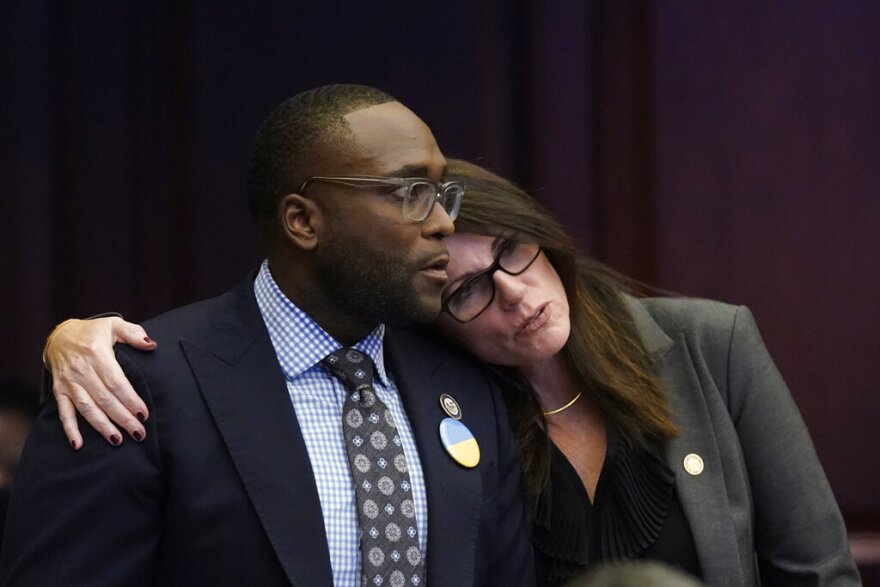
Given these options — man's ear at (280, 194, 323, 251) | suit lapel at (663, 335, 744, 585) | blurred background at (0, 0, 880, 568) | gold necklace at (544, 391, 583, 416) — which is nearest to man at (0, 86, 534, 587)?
man's ear at (280, 194, 323, 251)

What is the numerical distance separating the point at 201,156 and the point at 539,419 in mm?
827

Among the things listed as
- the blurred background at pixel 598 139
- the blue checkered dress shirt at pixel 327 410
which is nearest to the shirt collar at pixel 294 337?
the blue checkered dress shirt at pixel 327 410

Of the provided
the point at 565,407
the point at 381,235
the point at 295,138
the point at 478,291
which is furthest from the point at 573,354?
the point at 295,138

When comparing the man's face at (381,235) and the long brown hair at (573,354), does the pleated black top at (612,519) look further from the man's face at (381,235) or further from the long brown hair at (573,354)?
the man's face at (381,235)

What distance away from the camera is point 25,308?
2604 millimetres

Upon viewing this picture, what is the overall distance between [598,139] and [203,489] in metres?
1.11

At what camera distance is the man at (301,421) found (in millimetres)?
1848

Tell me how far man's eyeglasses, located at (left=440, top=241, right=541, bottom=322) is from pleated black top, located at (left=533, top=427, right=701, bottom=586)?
25cm

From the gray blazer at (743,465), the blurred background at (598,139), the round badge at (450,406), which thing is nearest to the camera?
the round badge at (450,406)

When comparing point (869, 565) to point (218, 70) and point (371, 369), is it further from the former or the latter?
point (218, 70)

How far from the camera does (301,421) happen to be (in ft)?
6.50

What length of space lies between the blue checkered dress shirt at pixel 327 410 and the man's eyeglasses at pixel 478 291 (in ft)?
0.40

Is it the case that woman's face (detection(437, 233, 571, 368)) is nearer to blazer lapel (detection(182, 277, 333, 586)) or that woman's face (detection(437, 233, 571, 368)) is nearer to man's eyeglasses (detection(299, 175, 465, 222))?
man's eyeglasses (detection(299, 175, 465, 222))

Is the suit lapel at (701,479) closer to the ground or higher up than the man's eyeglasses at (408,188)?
closer to the ground
